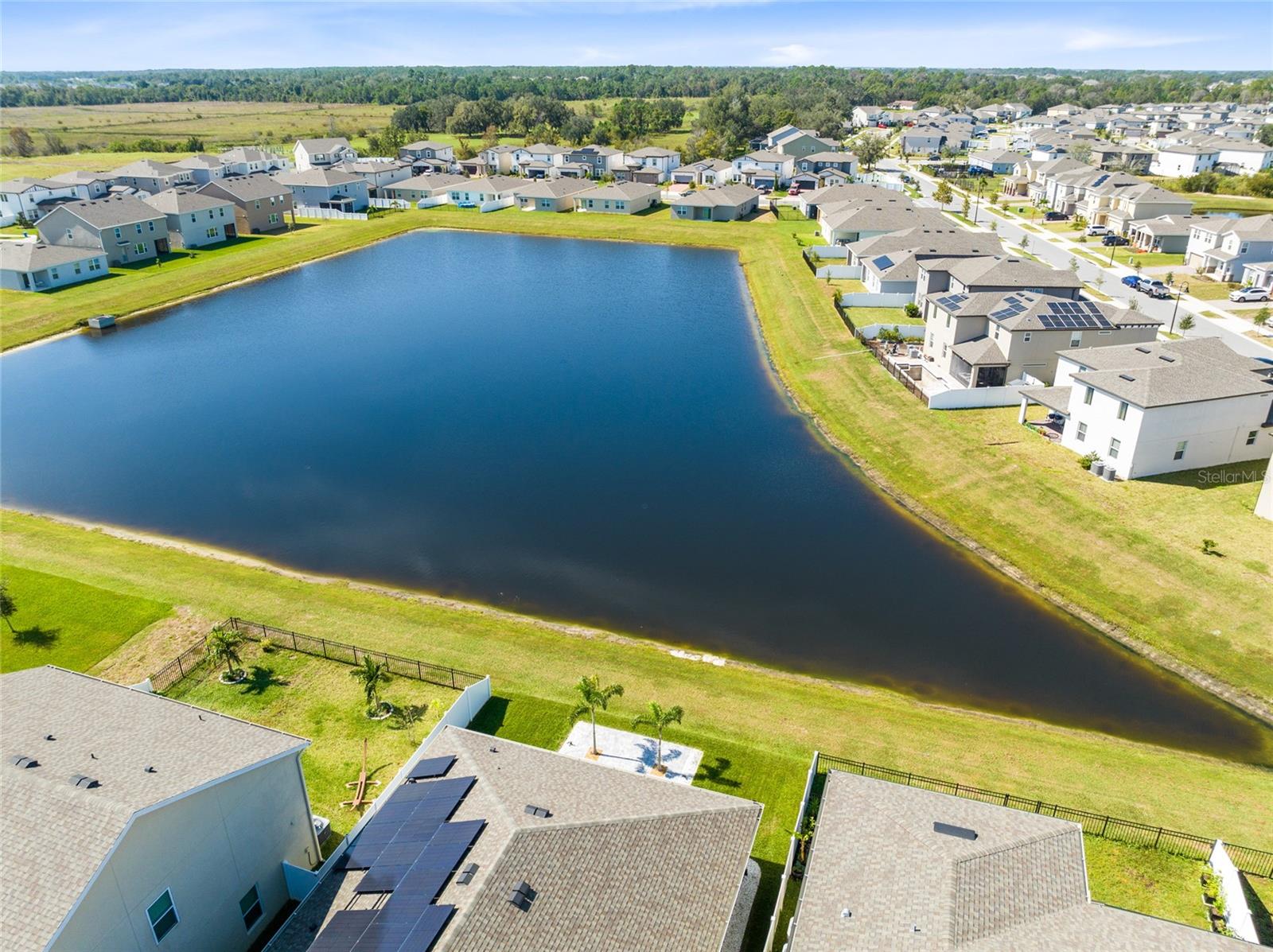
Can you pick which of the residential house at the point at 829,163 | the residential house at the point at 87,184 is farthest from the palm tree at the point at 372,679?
the residential house at the point at 829,163

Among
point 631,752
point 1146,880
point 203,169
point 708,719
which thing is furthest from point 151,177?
point 1146,880

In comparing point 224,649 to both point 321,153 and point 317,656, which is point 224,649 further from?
point 321,153

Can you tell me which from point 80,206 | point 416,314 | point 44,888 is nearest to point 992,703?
point 44,888

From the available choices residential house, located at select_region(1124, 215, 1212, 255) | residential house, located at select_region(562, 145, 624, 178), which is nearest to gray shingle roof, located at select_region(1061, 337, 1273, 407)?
residential house, located at select_region(1124, 215, 1212, 255)

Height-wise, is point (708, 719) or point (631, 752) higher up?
point (631, 752)

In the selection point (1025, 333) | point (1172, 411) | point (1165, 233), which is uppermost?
point (1165, 233)

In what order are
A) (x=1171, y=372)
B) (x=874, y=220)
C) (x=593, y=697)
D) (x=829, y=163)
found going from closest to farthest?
(x=593, y=697)
(x=1171, y=372)
(x=874, y=220)
(x=829, y=163)

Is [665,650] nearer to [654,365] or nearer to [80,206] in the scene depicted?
[654,365]
